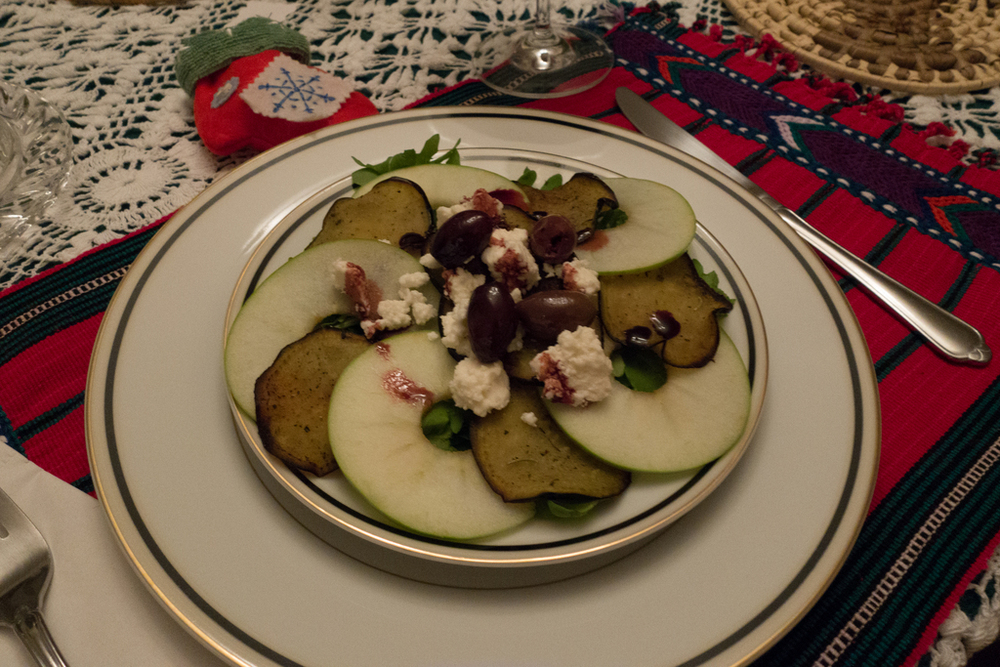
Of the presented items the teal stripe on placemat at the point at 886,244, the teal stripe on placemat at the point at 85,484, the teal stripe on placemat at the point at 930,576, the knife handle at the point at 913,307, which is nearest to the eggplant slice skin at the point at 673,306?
the knife handle at the point at 913,307

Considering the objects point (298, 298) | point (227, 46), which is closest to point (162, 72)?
point (227, 46)

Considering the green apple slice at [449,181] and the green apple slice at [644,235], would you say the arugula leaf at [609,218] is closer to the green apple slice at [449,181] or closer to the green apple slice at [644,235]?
the green apple slice at [644,235]

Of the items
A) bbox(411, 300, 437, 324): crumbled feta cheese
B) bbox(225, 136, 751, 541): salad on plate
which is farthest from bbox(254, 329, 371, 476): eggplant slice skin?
bbox(411, 300, 437, 324): crumbled feta cheese

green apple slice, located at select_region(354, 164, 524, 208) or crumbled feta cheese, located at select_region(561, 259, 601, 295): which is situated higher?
green apple slice, located at select_region(354, 164, 524, 208)

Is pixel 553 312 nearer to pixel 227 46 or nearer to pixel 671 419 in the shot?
pixel 671 419

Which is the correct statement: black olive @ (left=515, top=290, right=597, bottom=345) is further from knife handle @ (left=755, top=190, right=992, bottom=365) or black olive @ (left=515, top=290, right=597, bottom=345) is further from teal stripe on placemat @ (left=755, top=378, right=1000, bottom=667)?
knife handle @ (left=755, top=190, right=992, bottom=365)

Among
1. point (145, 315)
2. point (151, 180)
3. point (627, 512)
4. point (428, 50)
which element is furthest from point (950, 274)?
point (151, 180)

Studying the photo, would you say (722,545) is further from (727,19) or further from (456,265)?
(727,19)
